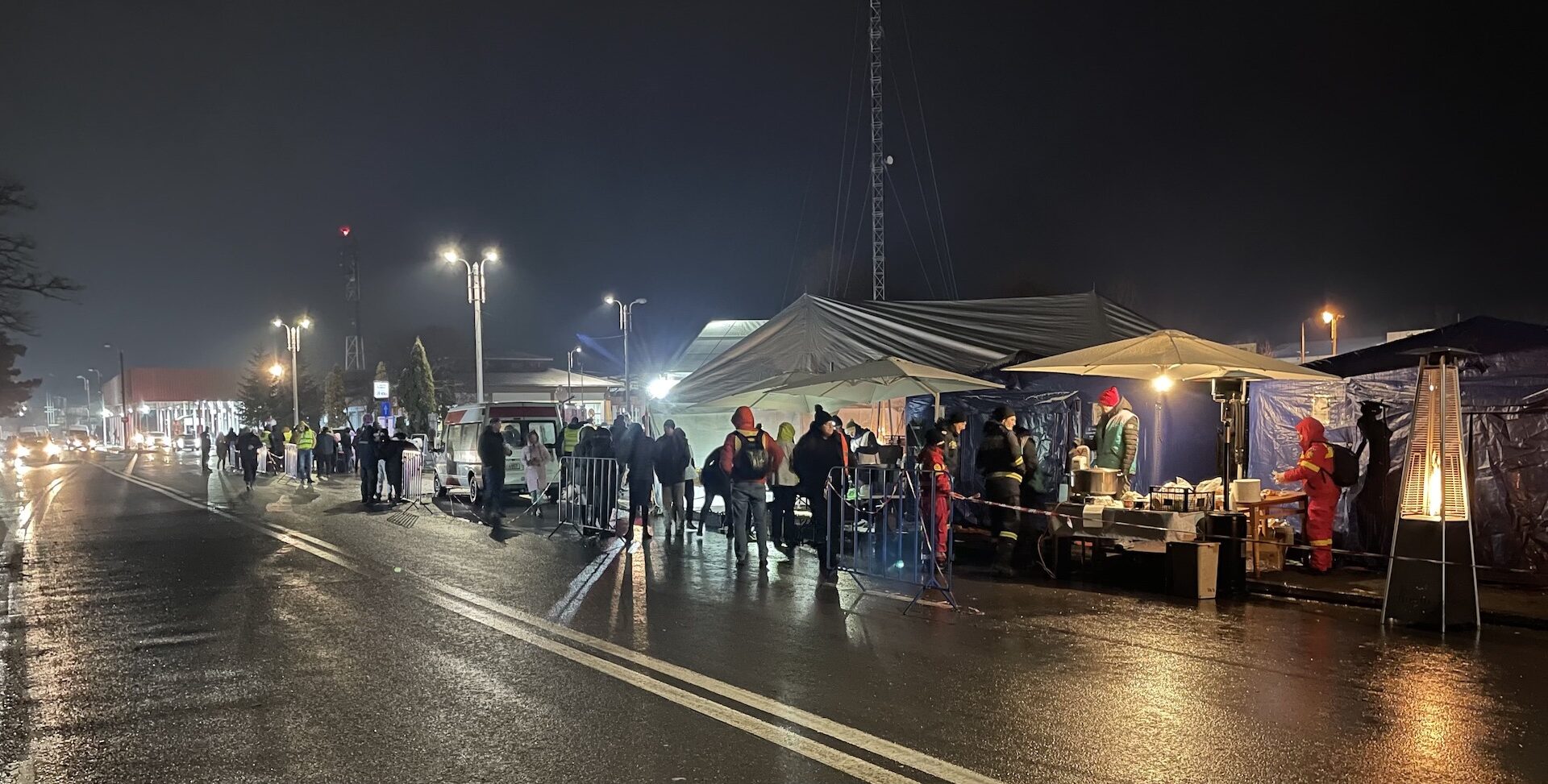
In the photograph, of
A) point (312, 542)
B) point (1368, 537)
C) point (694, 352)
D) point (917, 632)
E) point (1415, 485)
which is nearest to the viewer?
point (917, 632)

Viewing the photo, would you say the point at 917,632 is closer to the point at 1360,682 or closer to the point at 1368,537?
the point at 1360,682

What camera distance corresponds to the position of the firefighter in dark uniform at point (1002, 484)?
11.9 metres

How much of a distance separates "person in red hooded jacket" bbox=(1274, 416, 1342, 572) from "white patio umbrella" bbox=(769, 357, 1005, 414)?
4543 mm

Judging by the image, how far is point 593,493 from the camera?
52.9 feet

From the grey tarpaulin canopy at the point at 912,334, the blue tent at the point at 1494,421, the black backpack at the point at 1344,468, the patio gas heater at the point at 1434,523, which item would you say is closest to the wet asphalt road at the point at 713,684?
the patio gas heater at the point at 1434,523

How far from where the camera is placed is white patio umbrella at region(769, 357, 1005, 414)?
1438cm

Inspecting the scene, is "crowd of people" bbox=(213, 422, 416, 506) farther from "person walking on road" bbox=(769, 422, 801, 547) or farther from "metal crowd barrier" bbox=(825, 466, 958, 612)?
"metal crowd barrier" bbox=(825, 466, 958, 612)

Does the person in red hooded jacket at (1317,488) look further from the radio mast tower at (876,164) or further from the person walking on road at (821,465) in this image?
the radio mast tower at (876,164)

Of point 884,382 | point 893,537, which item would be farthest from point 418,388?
point 893,537

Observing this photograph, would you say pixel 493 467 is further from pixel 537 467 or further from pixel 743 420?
pixel 743 420

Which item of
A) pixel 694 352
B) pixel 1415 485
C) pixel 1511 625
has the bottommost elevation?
pixel 1511 625

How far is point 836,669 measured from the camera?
722cm

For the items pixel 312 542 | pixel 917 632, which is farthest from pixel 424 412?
pixel 917 632

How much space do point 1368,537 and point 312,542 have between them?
534 inches
